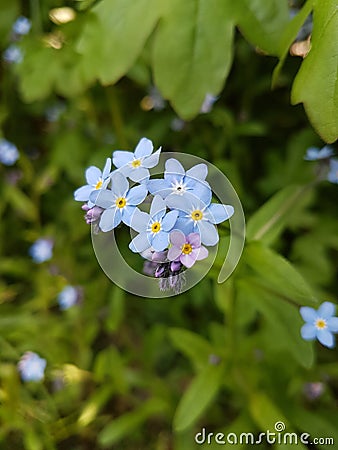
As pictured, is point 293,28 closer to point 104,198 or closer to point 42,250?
point 104,198

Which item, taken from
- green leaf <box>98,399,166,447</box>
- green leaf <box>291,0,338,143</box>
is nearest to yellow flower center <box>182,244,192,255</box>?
green leaf <box>291,0,338,143</box>

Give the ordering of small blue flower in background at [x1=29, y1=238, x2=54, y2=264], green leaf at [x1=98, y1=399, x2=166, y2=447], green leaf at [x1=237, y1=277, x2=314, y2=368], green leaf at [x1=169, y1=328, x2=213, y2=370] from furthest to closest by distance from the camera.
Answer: small blue flower in background at [x1=29, y1=238, x2=54, y2=264]
green leaf at [x1=98, y1=399, x2=166, y2=447]
green leaf at [x1=169, y1=328, x2=213, y2=370]
green leaf at [x1=237, y1=277, x2=314, y2=368]

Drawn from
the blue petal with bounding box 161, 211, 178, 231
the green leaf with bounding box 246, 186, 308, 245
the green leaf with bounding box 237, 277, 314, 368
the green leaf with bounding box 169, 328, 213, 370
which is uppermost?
the blue petal with bounding box 161, 211, 178, 231

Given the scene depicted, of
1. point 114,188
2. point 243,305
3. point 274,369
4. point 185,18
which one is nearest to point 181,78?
point 185,18

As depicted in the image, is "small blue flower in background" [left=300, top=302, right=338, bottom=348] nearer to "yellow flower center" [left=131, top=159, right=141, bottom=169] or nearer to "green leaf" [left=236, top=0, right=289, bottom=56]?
"yellow flower center" [left=131, top=159, right=141, bottom=169]

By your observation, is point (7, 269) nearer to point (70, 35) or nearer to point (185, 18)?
point (70, 35)

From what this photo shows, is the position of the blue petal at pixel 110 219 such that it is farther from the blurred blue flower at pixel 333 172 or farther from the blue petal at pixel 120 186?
the blurred blue flower at pixel 333 172
